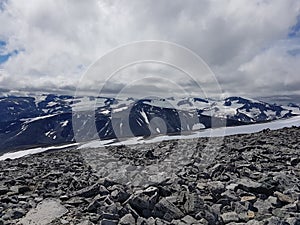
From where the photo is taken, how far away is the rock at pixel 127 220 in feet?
24.1

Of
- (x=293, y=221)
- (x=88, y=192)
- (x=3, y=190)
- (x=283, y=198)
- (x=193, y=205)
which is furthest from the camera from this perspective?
(x=3, y=190)

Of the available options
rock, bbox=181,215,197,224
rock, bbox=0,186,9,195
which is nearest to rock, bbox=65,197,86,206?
rock, bbox=0,186,9,195

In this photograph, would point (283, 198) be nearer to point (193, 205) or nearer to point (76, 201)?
point (193, 205)

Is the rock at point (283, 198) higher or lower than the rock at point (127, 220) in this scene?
higher

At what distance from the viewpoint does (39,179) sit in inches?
499

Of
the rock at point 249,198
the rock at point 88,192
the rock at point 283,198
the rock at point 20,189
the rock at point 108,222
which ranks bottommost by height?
the rock at point 20,189

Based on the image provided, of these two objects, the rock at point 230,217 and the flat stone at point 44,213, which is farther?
the flat stone at point 44,213

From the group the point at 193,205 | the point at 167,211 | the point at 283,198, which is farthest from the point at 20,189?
the point at 283,198

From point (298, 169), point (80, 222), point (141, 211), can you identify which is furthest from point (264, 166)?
point (80, 222)

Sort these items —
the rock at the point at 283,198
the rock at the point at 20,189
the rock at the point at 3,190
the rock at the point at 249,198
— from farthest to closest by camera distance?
the rock at the point at 20,189
the rock at the point at 3,190
the rock at the point at 249,198
the rock at the point at 283,198

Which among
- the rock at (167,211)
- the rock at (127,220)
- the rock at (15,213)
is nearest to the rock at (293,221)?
the rock at (167,211)

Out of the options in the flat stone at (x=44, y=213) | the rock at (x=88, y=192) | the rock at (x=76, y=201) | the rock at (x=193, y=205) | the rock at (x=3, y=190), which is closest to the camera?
the rock at (x=193, y=205)

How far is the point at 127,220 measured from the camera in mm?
7406

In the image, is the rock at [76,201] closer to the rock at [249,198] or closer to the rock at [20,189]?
the rock at [20,189]
